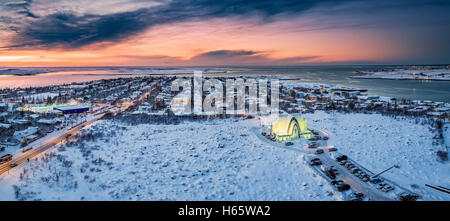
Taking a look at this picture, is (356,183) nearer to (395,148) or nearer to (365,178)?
(365,178)

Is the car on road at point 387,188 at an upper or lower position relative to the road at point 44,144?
lower

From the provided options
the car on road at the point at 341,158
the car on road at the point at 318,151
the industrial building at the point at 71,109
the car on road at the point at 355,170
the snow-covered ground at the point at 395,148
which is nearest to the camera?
the snow-covered ground at the point at 395,148

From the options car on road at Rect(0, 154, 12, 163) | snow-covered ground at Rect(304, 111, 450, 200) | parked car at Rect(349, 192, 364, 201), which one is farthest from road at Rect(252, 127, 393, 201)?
car on road at Rect(0, 154, 12, 163)

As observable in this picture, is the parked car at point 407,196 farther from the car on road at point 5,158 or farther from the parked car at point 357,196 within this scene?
the car on road at point 5,158

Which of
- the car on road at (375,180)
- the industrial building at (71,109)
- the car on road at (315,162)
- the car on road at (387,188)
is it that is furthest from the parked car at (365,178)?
the industrial building at (71,109)

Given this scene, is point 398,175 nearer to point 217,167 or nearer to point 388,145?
point 388,145

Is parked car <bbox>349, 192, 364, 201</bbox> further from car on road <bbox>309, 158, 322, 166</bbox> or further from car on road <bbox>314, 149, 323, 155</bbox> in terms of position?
car on road <bbox>314, 149, 323, 155</bbox>
